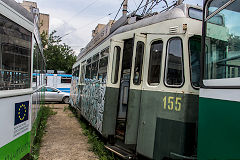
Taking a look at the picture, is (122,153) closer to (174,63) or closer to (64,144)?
(174,63)

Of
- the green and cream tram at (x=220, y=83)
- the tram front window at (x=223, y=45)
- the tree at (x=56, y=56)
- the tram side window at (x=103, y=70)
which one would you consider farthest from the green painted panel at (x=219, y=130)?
the tree at (x=56, y=56)

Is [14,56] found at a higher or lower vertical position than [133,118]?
higher

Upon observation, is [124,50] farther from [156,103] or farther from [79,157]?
[79,157]

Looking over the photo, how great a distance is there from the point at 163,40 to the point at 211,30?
1.24 meters

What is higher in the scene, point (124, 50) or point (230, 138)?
point (124, 50)

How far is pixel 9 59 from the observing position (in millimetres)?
3396

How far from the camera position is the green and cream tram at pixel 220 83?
8.79 feet

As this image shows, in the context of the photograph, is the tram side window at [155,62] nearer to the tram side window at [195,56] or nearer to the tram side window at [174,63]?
the tram side window at [174,63]

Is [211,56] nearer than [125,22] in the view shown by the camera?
Yes

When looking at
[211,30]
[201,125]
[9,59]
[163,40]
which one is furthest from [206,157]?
[9,59]

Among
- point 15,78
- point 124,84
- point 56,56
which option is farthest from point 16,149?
point 56,56

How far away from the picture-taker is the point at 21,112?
12.7 ft

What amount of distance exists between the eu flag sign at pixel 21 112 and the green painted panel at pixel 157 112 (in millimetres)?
2061

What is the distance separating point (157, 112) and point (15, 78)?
7.88 ft
